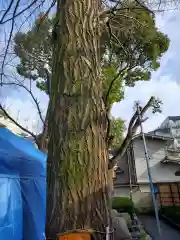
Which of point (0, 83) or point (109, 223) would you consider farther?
point (0, 83)

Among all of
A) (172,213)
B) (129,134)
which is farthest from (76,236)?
(172,213)

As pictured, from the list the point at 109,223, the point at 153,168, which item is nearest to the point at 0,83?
the point at 109,223

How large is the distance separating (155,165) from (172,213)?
559cm

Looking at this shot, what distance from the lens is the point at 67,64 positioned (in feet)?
5.13

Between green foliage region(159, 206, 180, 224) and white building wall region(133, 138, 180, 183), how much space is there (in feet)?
10.3

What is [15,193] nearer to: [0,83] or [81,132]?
[0,83]

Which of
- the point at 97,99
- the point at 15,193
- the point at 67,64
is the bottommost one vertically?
the point at 15,193

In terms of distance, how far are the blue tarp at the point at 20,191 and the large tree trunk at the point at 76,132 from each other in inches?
83.4

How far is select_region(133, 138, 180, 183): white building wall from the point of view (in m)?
18.1

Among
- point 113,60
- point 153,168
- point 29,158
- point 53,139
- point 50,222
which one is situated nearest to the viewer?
point 50,222

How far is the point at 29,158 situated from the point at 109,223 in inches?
110

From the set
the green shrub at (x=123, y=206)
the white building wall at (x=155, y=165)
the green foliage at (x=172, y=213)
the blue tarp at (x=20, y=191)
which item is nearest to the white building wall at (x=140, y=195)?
the white building wall at (x=155, y=165)

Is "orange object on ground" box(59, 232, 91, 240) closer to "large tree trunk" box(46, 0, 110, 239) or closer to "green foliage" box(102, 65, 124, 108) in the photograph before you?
"large tree trunk" box(46, 0, 110, 239)

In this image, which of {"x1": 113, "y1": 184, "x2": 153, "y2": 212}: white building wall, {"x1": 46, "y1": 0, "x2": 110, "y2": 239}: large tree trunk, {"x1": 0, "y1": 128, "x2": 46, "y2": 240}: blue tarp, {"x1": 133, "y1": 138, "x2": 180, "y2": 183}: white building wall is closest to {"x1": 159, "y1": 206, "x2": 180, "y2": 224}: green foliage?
{"x1": 113, "y1": 184, "x2": 153, "y2": 212}: white building wall
